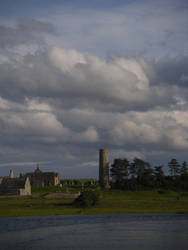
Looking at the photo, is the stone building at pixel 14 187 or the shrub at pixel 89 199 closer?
the shrub at pixel 89 199

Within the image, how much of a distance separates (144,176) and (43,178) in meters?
47.8

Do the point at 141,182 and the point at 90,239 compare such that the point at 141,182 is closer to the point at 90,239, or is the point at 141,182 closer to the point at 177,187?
the point at 177,187

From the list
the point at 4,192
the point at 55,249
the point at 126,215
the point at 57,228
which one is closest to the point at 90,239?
the point at 55,249

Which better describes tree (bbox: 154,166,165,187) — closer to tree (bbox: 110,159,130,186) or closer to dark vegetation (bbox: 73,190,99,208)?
tree (bbox: 110,159,130,186)

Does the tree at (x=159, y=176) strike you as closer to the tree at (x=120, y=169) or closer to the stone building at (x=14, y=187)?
the tree at (x=120, y=169)

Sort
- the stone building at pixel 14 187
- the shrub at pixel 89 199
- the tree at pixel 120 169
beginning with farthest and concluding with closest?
the tree at pixel 120 169, the stone building at pixel 14 187, the shrub at pixel 89 199

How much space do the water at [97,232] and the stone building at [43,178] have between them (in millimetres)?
85114

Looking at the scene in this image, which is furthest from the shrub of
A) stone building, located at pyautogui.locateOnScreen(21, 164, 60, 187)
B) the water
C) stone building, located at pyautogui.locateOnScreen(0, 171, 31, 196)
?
stone building, located at pyautogui.locateOnScreen(21, 164, 60, 187)

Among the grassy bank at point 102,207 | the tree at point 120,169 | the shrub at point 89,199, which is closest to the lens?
the grassy bank at point 102,207

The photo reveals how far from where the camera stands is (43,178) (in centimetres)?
15725

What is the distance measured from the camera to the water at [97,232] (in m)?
42.7

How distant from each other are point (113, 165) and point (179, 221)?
7446 centimetres

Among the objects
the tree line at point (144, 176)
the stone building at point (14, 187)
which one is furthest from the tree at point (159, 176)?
the stone building at point (14, 187)

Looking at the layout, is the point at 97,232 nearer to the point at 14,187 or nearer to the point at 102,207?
the point at 102,207
